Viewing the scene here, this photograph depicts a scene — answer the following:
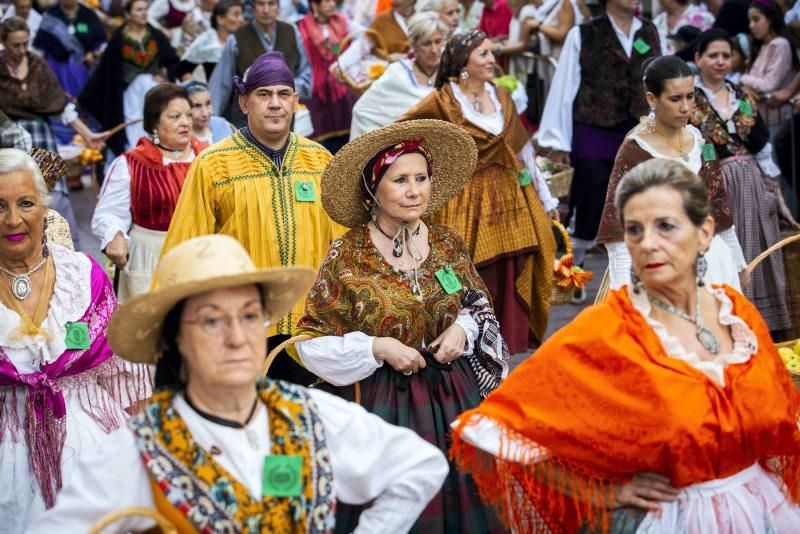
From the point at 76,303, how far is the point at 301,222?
4.84 ft

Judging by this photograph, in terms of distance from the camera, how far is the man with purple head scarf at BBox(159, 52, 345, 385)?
5.95 m

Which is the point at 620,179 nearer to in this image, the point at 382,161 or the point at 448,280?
the point at 448,280

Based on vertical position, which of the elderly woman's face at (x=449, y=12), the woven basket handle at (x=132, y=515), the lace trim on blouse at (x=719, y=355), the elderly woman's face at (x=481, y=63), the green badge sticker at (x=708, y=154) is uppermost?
the elderly woman's face at (x=449, y=12)

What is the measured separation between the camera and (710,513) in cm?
365

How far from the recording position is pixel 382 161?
5035mm

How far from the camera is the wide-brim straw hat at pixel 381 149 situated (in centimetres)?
501

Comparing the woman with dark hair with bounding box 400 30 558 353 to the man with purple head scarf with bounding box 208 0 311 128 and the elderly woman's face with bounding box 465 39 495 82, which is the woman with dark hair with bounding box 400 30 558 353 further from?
the man with purple head scarf with bounding box 208 0 311 128

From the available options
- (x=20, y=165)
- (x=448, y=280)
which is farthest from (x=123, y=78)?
(x=448, y=280)

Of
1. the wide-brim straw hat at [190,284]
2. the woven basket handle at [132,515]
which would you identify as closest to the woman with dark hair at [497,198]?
the wide-brim straw hat at [190,284]

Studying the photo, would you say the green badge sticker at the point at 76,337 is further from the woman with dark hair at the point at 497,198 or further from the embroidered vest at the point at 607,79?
the embroidered vest at the point at 607,79

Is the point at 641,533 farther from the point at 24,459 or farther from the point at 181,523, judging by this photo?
the point at 24,459

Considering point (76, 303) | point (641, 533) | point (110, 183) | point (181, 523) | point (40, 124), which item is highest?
point (40, 124)

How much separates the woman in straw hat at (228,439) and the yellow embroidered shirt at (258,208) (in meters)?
2.49

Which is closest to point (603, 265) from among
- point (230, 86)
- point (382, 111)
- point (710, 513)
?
point (382, 111)
